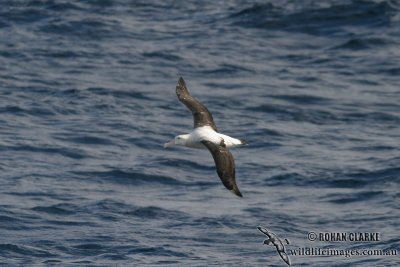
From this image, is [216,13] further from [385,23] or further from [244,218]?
[244,218]

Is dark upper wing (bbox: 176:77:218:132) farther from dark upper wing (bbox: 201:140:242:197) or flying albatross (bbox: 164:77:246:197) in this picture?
dark upper wing (bbox: 201:140:242:197)

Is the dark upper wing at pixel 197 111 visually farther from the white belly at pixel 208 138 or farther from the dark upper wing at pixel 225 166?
the dark upper wing at pixel 225 166

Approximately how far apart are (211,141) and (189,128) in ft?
29.7

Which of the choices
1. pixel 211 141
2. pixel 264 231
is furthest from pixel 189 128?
pixel 211 141

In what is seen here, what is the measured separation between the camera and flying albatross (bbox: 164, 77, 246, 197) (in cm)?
1814

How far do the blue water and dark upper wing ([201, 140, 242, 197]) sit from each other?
3.13 m

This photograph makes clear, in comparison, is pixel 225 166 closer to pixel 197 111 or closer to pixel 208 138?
pixel 208 138

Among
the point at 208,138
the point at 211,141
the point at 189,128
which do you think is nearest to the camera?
the point at 211,141

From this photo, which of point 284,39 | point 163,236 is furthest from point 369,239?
point 284,39

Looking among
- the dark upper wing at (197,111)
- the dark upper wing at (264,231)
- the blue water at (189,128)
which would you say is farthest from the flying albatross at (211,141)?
the dark upper wing at (264,231)

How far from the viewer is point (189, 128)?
28312 mm

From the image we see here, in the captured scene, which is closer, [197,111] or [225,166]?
[225,166]

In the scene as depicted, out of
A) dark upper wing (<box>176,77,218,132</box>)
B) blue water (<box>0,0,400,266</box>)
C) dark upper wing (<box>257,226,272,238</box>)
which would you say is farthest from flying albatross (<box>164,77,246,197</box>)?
dark upper wing (<box>257,226,272,238</box>)

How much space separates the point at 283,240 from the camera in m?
22.7
